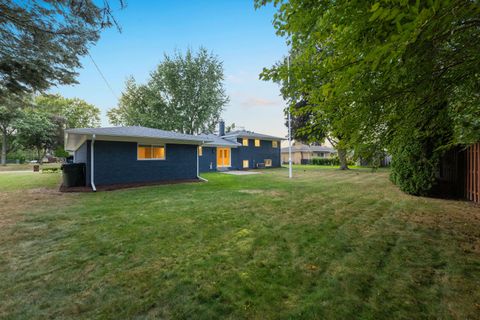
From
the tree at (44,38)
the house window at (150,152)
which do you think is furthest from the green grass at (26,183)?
the tree at (44,38)

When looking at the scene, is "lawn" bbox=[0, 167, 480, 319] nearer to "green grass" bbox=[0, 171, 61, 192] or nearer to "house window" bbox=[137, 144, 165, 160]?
"house window" bbox=[137, 144, 165, 160]

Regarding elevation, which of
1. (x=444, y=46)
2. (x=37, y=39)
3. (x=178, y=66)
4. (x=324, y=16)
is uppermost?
(x=178, y=66)

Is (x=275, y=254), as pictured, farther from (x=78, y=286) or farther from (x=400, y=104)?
(x=400, y=104)

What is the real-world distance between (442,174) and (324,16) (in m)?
9.05

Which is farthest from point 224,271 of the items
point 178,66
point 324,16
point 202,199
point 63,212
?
point 178,66

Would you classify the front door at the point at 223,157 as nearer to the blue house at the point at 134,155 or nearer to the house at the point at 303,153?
the blue house at the point at 134,155

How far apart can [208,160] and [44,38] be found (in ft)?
43.0

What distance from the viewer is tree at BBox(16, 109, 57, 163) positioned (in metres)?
27.0

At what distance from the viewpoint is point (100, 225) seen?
4574mm

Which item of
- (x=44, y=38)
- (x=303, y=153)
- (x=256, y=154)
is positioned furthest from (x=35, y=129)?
(x=303, y=153)

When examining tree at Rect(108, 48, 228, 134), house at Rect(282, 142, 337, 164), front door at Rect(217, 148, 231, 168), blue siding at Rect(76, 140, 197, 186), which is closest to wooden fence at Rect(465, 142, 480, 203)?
blue siding at Rect(76, 140, 197, 186)

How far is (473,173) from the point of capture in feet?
21.8

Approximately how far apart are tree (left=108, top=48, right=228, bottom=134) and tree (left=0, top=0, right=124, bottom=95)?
1711 centimetres

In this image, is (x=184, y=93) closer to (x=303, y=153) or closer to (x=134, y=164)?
(x=134, y=164)
